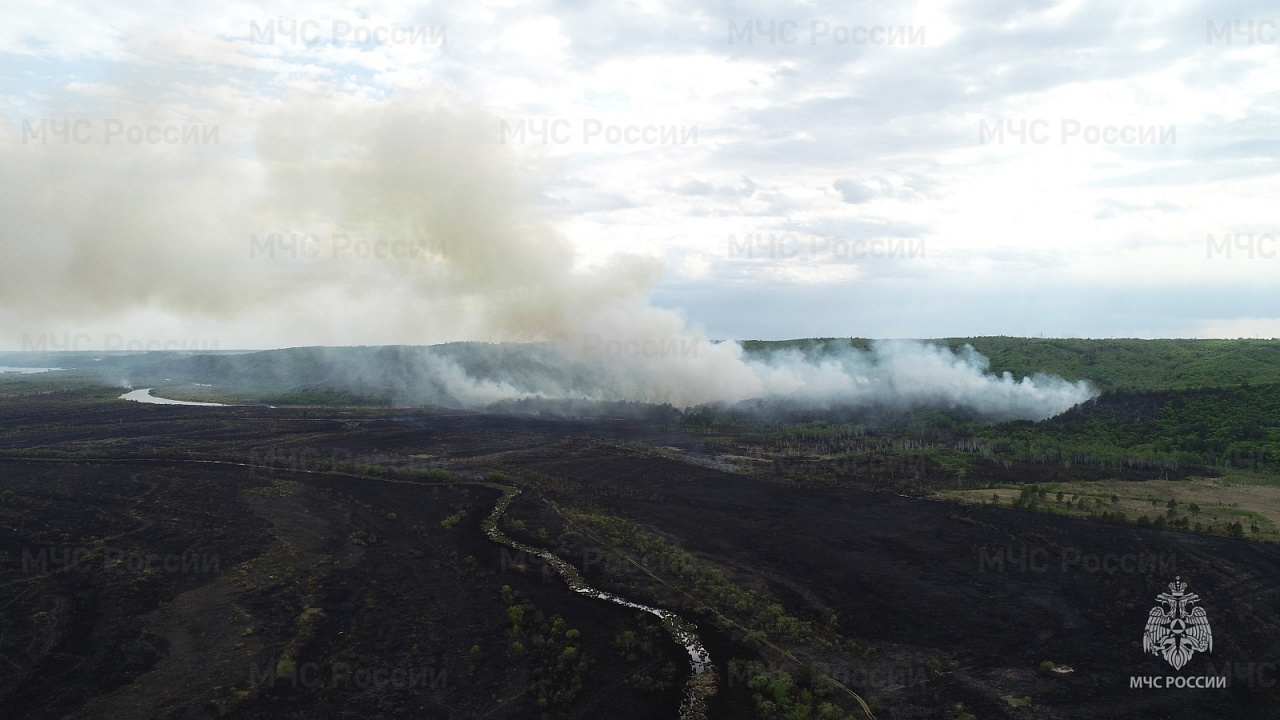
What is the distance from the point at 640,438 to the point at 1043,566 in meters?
44.2

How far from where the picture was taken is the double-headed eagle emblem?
21.9m

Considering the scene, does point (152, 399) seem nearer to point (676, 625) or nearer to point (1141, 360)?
point (676, 625)

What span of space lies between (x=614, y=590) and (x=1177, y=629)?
19442 millimetres

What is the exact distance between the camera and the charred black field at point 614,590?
63.3 ft

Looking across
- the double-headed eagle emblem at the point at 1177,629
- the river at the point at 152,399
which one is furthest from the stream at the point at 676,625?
the river at the point at 152,399

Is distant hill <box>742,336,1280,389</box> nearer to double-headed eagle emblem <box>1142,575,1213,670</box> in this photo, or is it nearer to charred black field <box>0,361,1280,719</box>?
charred black field <box>0,361,1280,719</box>

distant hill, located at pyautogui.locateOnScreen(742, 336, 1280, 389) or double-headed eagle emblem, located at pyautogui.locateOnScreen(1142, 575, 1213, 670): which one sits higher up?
distant hill, located at pyautogui.locateOnScreen(742, 336, 1280, 389)

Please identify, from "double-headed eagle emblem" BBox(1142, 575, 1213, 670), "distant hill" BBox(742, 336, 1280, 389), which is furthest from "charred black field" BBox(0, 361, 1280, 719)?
"distant hill" BBox(742, 336, 1280, 389)

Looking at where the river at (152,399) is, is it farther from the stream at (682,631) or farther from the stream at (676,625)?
the stream at (682,631)

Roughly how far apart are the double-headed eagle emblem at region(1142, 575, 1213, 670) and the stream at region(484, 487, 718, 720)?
546 inches

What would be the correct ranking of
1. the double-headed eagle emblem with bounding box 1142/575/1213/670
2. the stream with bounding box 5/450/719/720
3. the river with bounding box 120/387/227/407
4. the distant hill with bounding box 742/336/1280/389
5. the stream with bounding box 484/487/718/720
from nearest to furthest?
1. the stream with bounding box 484/487/718/720
2. the stream with bounding box 5/450/719/720
3. the double-headed eagle emblem with bounding box 1142/575/1213/670
4. the distant hill with bounding box 742/336/1280/389
5. the river with bounding box 120/387/227/407

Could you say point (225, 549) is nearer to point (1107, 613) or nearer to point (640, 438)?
point (1107, 613)

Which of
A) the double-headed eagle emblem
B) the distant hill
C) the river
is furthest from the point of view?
the river

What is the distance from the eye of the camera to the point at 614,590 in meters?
27.3
